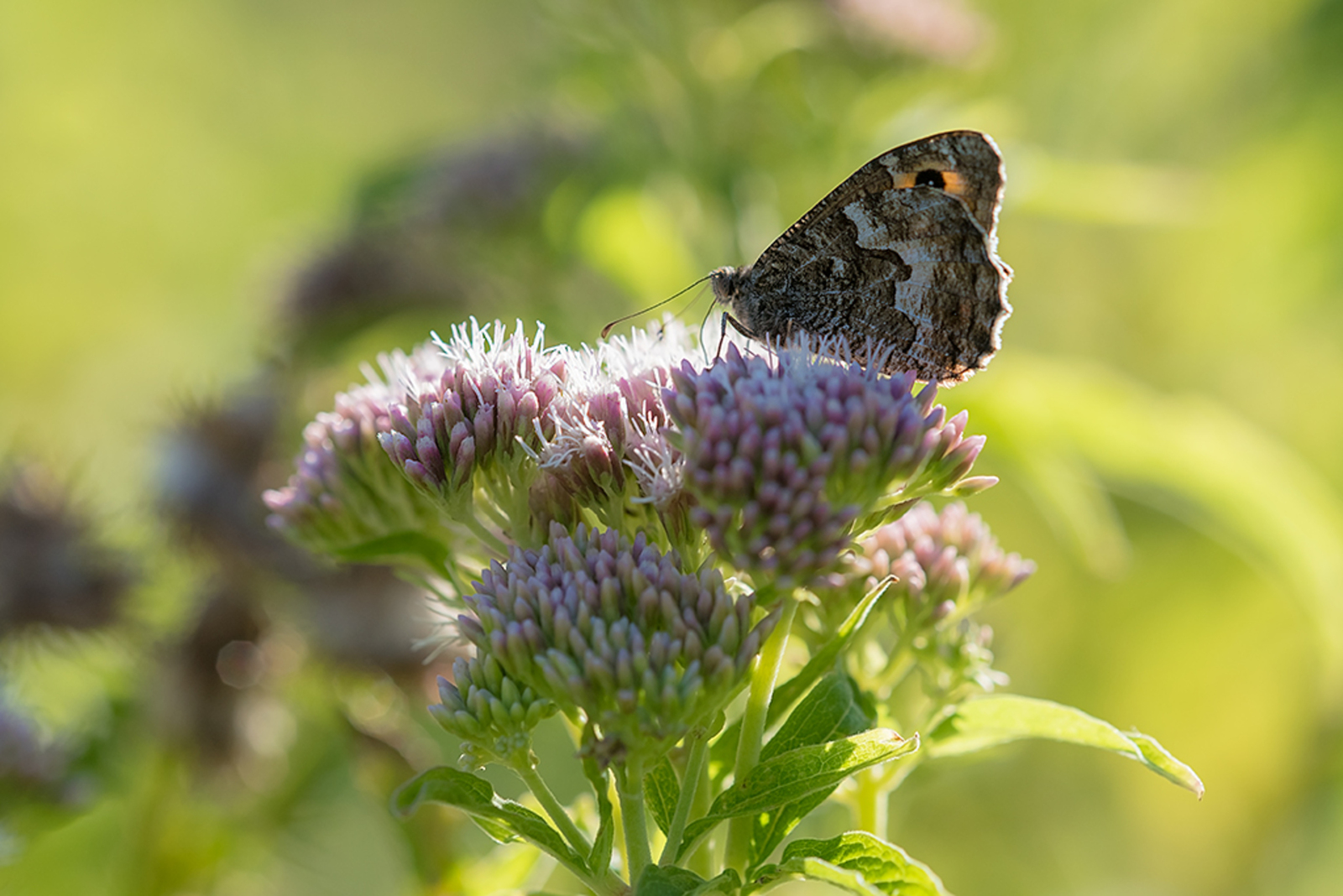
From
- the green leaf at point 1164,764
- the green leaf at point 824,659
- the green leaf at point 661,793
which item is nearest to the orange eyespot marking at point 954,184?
the green leaf at point 824,659

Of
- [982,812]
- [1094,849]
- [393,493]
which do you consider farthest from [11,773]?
[1094,849]

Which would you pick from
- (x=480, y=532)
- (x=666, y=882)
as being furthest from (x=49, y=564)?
(x=666, y=882)

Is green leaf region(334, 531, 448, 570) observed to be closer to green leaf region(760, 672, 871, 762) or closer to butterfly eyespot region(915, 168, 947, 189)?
green leaf region(760, 672, 871, 762)

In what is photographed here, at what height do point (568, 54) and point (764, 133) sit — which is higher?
point (568, 54)

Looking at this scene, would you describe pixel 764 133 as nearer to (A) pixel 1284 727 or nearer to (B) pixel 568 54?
(B) pixel 568 54

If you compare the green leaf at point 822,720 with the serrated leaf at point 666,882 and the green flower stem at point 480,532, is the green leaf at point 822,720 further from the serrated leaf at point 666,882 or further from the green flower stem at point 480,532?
the green flower stem at point 480,532

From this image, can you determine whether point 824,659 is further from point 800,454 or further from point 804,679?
point 800,454

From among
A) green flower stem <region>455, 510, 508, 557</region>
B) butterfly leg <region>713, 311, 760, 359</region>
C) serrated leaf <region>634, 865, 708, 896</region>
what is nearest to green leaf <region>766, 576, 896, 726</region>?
serrated leaf <region>634, 865, 708, 896</region>
